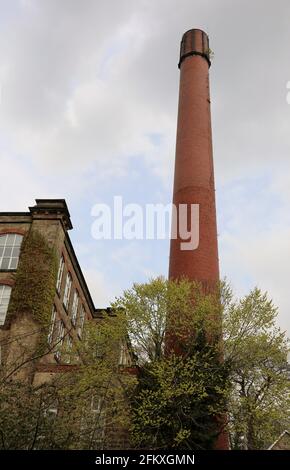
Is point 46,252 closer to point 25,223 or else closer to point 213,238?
point 25,223

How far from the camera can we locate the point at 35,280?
2417cm

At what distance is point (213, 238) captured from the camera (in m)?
26.4

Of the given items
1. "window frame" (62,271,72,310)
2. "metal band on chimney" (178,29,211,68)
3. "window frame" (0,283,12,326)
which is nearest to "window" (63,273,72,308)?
Result: "window frame" (62,271,72,310)

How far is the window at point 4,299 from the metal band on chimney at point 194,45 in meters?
20.6

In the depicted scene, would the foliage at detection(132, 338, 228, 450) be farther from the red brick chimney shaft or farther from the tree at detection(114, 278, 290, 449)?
the red brick chimney shaft

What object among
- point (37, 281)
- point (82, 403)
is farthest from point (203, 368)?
point (37, 281)

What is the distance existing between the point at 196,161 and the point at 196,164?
0.78ft

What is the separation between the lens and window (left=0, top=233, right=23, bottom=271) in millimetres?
25156

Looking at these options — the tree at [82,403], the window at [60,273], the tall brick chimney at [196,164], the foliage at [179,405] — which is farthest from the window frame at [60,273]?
the foliage at [179,405]

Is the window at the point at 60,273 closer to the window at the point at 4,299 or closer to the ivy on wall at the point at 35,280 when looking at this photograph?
the ivy on wall at the point at 35,280

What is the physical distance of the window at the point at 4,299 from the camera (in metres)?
23.6

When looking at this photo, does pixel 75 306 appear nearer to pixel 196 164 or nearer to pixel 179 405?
pixel 196 164
